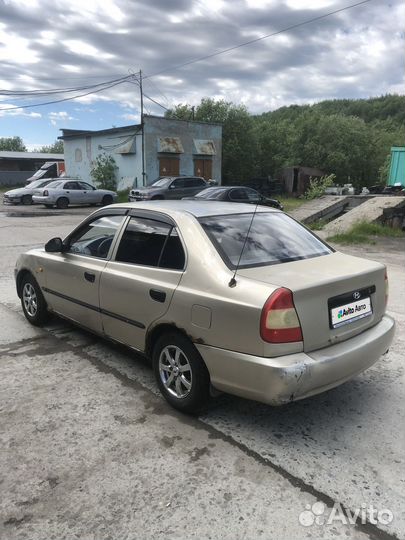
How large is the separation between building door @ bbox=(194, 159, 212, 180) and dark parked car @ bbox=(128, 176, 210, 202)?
7.27 meters

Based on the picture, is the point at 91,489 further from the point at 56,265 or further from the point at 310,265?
the point at 56,265

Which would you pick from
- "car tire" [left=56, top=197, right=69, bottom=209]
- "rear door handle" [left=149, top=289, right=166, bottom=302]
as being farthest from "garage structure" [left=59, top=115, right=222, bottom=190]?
"rear door handle" [left=149, top=289, right=166, bottom=302]

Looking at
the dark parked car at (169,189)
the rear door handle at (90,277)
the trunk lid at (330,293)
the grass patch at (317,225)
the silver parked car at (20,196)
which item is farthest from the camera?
the silver parked car at (20,196)

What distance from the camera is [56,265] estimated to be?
15.0ft

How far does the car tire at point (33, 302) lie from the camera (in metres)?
4.97

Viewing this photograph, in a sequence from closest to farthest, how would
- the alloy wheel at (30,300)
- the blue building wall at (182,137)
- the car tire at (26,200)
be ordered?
the alloy wheel at (30,300), the car tire at (26,200), the blue building wall at (182,137)

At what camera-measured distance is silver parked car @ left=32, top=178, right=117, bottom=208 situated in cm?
2306

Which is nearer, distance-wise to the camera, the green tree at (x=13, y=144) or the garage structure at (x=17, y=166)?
the garage structure at (x=17, y=166)

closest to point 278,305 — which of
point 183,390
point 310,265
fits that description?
point 310,265

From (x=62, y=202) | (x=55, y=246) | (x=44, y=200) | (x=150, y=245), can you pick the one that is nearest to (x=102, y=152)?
(x=62, y=202)

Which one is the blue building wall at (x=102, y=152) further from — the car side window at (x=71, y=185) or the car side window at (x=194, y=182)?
the car side window at (x=194, y=182)

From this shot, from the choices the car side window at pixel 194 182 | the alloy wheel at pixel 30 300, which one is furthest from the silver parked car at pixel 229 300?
the car side window at pixel 194 182

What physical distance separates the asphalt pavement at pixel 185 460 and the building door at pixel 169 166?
2485 cm

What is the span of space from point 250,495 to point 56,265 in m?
3.04
